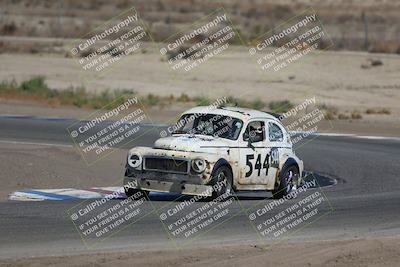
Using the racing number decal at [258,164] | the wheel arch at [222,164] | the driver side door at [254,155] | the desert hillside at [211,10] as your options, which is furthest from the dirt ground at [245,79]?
the wheel arch at [222,164]

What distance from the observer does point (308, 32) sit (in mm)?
54594

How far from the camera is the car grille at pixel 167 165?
16250 mm

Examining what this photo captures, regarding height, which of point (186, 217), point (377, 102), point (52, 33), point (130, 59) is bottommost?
point (377, 102)

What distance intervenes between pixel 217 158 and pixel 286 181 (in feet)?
6.73

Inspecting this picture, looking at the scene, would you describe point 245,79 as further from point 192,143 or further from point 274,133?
point 192,143

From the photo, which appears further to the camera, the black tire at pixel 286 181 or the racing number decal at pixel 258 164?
the black tire at pixel 286 181

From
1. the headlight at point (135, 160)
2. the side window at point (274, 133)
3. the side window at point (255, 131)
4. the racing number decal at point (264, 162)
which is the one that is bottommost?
the racing number decal at point (264, 162)

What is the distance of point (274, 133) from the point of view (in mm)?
18141

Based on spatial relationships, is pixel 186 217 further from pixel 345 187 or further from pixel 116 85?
pixel 116 85

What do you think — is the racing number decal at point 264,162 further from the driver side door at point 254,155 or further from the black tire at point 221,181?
the black tire at point 221,181

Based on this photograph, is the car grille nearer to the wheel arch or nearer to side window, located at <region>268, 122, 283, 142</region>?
the wheel arch

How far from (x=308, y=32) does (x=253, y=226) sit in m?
40.9

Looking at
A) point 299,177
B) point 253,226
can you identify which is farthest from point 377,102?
point 253,226

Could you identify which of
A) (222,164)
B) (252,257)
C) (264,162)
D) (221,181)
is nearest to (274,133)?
(264,162)
